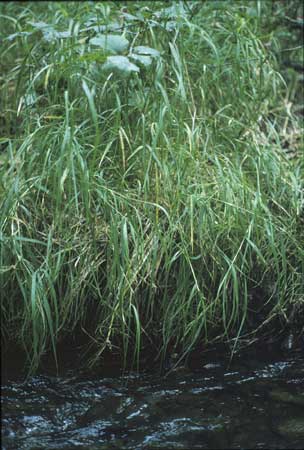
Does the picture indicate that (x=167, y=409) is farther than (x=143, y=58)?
No

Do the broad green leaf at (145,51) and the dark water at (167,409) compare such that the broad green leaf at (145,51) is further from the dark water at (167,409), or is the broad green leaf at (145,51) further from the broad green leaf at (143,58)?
the dark water at (167,409)

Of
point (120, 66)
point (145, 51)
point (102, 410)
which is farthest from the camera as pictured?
point (145, 51)

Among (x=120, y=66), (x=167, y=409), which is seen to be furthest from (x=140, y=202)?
(x=167, y=409)

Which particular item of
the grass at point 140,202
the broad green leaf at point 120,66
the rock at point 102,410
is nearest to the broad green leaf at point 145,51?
the grass at point 140,202

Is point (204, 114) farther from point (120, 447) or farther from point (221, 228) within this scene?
point (120, 447)

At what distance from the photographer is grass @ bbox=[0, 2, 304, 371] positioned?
2412 mm

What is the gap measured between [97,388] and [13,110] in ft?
4.29

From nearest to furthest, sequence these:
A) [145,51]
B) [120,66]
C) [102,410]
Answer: [102,410] → [120,66] → [145,51]

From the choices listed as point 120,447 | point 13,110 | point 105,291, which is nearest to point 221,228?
point 105,291

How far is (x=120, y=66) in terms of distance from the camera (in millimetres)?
2484

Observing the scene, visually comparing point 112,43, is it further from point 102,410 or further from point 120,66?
point 102,410

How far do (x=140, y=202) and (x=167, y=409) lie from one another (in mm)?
785

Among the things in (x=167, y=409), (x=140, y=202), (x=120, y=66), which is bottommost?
(x=167, y=409)

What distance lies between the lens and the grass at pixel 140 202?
7.91ft
